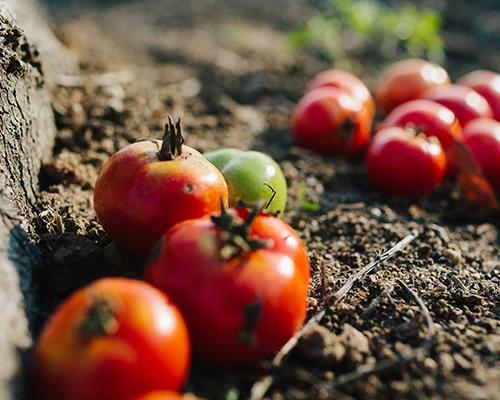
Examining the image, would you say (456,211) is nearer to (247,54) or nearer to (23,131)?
(23,131)

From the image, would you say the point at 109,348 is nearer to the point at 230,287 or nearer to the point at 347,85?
the point at 230,287

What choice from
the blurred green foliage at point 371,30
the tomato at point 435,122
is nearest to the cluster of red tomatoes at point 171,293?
the tomato at point 435,122

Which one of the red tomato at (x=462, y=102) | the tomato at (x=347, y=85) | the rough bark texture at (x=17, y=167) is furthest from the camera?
the tomato at (x=347, y=85)

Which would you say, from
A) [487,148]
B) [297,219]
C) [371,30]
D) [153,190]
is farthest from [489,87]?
[153,190]

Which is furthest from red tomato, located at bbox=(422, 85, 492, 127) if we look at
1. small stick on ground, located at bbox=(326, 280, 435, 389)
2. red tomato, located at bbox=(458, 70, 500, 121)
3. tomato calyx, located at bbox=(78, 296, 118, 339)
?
tomato calyx, located at bbox=(78, 296, 118, 339)

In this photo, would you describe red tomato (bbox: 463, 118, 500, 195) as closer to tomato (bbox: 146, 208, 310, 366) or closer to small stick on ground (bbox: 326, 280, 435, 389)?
small stick on ground (bbox: 326, 280, 435, 389)

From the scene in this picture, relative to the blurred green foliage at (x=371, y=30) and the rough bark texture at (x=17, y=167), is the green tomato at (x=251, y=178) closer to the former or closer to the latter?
the rough bark texture at (x=17, y=167)

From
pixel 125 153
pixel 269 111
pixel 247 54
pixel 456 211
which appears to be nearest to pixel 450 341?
pixel 125 153
